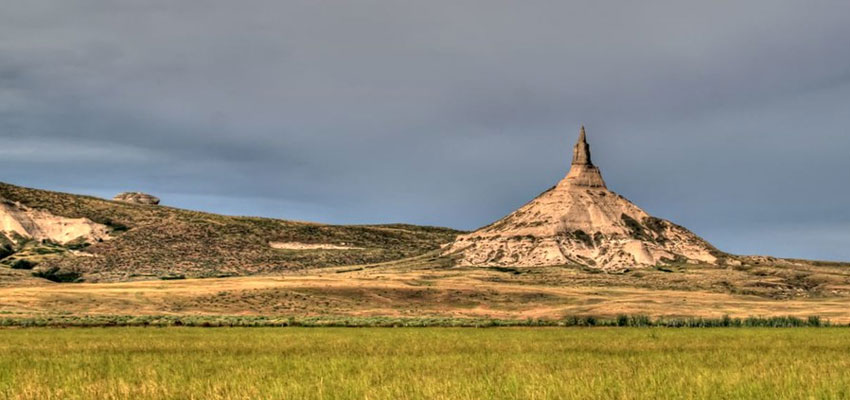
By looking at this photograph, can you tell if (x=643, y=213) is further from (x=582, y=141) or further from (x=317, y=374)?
(x=317, y=374)

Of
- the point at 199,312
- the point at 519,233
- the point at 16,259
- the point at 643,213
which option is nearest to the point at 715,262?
the point at 643,213

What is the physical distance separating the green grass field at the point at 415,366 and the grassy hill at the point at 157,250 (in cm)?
10585

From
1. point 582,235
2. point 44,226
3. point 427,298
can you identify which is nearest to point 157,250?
point 44,226

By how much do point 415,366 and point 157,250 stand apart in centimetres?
14812

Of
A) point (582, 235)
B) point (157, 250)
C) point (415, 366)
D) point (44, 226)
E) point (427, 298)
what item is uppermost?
point (582, 235)

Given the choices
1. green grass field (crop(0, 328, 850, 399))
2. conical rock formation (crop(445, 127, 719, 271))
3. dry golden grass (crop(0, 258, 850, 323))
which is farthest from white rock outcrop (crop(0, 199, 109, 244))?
green grass field (crop(0, 328, 850, 399))

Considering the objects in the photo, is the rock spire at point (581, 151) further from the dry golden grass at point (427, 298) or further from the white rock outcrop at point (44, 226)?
the white rock outcrop at point (44, 226)

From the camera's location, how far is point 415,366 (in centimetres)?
2734

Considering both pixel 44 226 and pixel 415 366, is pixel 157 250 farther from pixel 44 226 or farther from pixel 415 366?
pixel 415 366

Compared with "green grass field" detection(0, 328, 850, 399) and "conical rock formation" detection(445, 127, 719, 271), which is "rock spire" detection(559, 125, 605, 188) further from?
"green grass field" detection(0, 328, 850, 399)

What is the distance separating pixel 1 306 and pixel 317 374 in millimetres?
76980

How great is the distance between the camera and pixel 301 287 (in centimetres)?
11200

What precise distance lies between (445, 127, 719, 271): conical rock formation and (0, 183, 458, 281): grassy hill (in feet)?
96.1

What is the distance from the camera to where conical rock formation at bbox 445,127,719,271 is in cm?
15450
